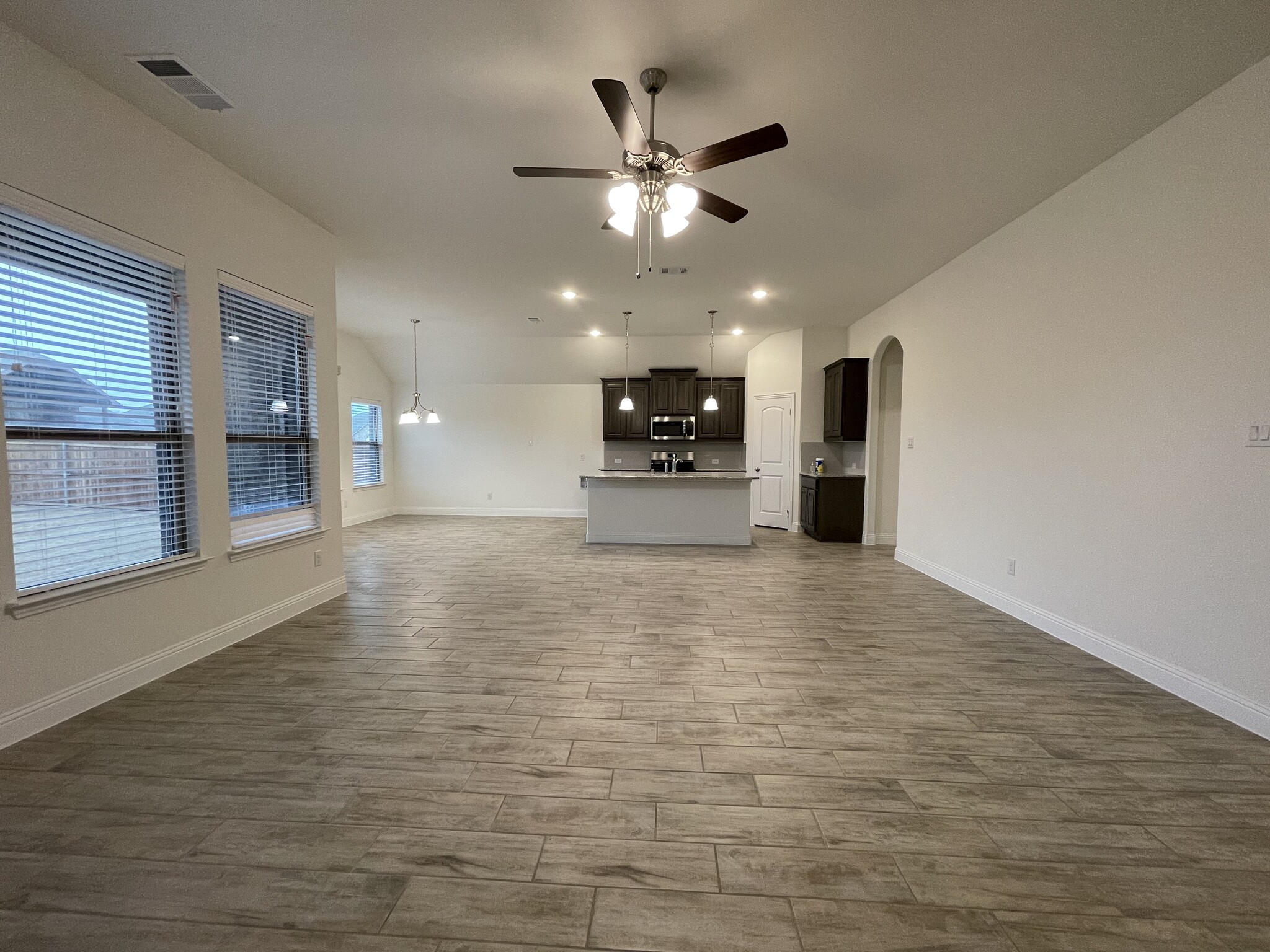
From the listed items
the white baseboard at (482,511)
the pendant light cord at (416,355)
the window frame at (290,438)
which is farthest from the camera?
the white baseboard at (482,511)

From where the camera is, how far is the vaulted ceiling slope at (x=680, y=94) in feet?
6.75

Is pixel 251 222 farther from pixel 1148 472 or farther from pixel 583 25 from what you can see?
pixel 1148 472

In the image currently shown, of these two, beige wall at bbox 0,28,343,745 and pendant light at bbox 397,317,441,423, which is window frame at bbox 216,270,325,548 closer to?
beige wall at bbox 0,28,343,745

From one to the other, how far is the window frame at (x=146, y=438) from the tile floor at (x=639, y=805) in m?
0.60

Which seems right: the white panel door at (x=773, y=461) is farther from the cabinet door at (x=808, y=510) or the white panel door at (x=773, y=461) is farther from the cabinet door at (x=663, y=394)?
the cabinet door at (x=663, y=394)

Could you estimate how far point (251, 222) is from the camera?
3410 millimetres

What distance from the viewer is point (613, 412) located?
30.7 ft

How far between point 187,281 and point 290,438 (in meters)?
1.22

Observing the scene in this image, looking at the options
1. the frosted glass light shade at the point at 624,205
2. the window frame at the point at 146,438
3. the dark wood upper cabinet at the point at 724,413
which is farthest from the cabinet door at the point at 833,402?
the window frame at the point at 146,438

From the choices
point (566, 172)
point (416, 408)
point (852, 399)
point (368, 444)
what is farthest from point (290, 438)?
point (852, 399)

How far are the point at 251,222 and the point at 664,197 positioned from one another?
2871 millimetres

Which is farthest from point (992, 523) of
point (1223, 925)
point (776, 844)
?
point (776, 844)

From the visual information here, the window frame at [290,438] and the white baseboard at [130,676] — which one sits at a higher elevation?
the window frame at [290,438]

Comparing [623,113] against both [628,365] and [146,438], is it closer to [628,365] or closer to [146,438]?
[146,438]
